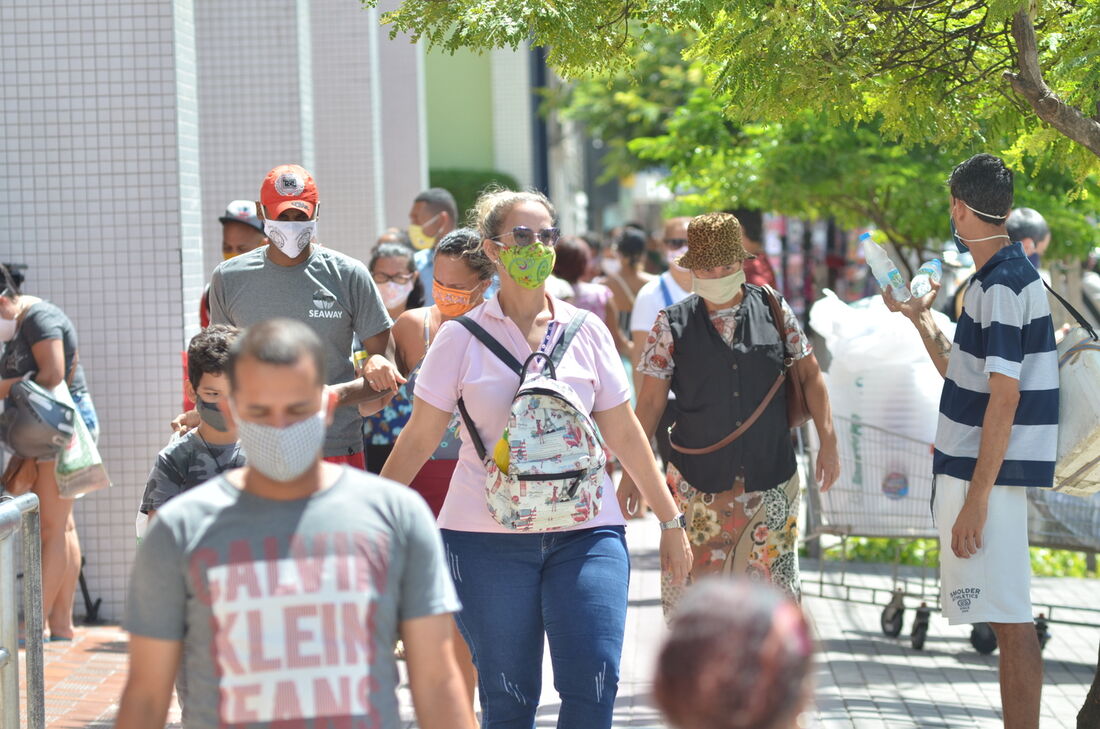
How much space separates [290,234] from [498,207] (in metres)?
1.00

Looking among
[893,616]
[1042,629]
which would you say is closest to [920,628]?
[893,616]

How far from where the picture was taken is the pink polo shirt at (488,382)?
4168mm

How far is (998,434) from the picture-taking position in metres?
4.90

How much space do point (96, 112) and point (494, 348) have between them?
4.04 meters

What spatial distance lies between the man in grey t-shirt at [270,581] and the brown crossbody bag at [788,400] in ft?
9.19

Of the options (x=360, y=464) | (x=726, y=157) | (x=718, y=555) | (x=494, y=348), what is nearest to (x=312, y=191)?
(x=360, y=464)

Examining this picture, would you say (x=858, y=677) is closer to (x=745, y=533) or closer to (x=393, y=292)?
(x=745, y=533)

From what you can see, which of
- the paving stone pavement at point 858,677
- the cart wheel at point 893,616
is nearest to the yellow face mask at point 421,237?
the paving stone pavement at point 858,677

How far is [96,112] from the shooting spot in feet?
24.3

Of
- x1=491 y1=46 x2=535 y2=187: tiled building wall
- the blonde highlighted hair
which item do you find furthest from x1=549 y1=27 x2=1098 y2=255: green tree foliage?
x1=491 y1=46 x2=535 y2=187: tiled building wall

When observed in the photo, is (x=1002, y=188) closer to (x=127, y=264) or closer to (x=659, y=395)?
(x=659, y=395)

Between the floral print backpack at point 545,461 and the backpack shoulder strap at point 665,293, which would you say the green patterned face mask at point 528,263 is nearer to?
the floral print backpack at point 545,461

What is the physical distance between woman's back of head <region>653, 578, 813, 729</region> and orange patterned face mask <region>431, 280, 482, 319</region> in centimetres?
369

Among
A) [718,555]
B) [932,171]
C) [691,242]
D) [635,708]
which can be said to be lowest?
[635,708]
